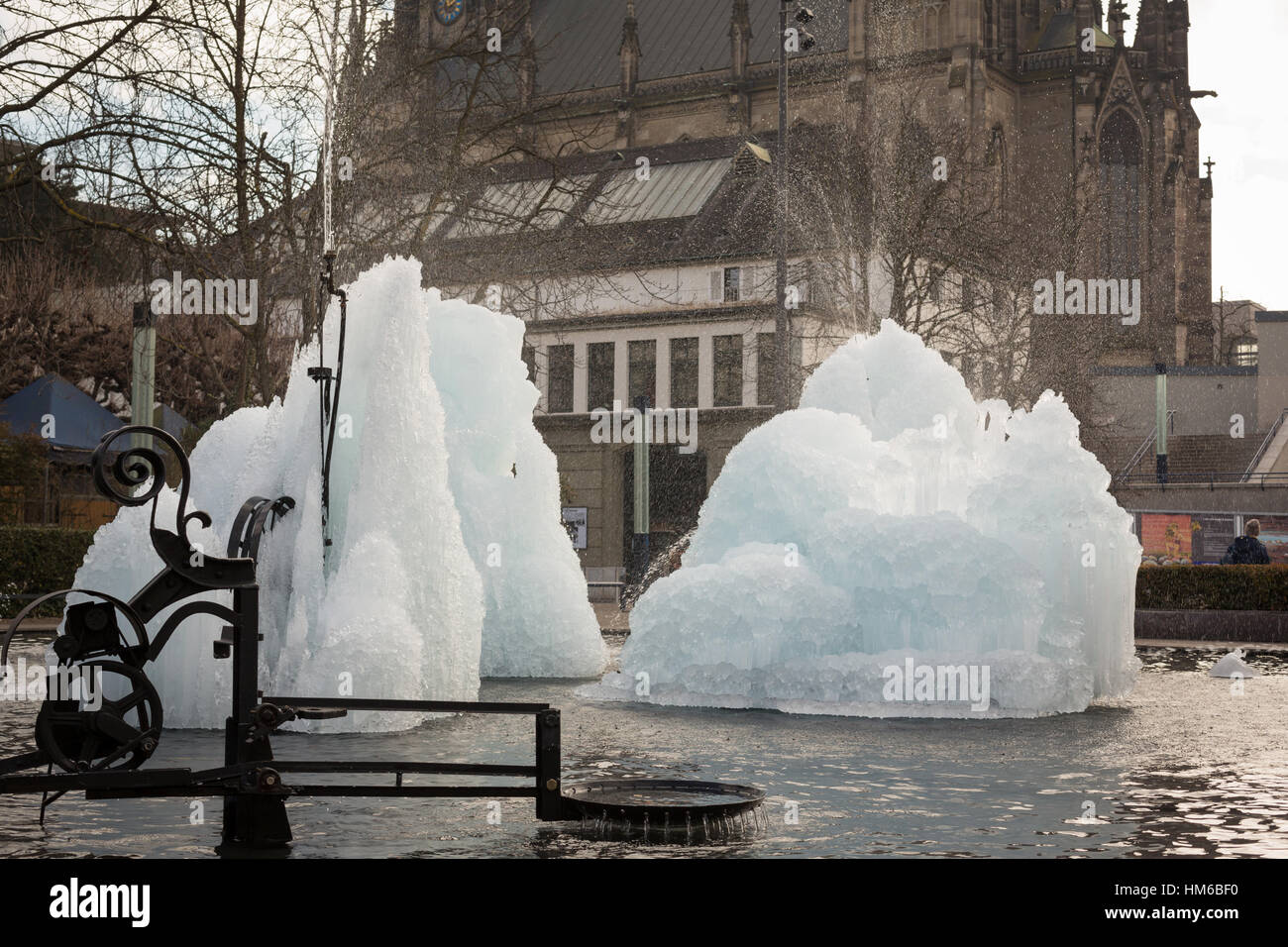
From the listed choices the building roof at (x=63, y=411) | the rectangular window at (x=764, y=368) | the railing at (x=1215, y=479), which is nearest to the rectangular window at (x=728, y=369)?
the rectangular window at (x=764, y=368)

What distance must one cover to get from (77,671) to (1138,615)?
20256mm

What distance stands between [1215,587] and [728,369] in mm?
28673

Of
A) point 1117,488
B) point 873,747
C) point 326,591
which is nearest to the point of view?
point 873,747

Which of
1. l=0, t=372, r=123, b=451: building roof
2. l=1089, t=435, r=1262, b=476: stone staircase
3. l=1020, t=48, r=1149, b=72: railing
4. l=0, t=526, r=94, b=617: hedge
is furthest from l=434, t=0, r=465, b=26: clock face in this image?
l=0, t=526, r=94, b=617: hedge

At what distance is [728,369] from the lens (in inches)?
2036

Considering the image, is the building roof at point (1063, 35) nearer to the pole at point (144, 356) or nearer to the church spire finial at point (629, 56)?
the church spire finial at point (629, 56)

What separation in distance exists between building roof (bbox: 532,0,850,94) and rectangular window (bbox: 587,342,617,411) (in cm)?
1720

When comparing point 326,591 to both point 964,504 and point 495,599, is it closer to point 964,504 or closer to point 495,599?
point 495,599

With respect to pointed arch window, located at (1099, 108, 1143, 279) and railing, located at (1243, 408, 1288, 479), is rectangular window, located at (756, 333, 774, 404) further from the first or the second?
pointed arch window, located at (1099, 108, 1143, 279)

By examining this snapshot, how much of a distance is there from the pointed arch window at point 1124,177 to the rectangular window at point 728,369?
2144 cm

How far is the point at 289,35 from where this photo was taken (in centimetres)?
2341

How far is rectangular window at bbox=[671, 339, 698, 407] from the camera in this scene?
52656mm

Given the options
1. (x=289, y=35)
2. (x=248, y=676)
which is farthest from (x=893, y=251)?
(x=248, y=676)

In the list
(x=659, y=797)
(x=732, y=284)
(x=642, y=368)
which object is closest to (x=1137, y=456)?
(x=732, y=284)
